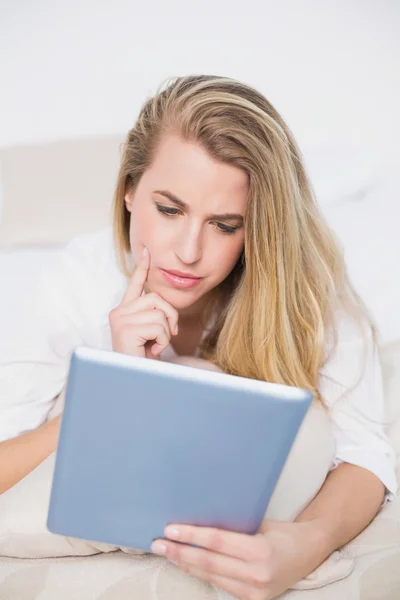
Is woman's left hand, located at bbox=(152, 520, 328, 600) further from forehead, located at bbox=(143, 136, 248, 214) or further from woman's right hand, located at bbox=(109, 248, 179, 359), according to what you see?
forehead, located at bbox=(143, 136, 248, 214)

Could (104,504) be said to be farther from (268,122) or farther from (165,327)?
(268,122)

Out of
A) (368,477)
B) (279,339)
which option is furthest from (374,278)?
(368,477)

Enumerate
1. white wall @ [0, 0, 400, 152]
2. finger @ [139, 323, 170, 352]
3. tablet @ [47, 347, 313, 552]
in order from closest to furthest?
tablet @ [47, 347, 313, 552], finger @ [139, 323, 170, 352], white wall @ [0, 0, 400, 152]

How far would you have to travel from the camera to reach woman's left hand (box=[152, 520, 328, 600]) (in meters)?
1.05

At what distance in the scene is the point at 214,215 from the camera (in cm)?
145

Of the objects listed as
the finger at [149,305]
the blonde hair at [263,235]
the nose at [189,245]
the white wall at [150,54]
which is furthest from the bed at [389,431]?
the nose at [189,245]

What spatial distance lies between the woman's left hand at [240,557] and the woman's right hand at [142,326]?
1.37 ft

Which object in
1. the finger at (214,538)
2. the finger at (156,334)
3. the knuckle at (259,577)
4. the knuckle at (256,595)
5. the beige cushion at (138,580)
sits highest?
the finger at (156,334)

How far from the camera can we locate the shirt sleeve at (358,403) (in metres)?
1.54

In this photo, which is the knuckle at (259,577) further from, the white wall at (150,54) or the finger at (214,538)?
the white wall at (150,54)

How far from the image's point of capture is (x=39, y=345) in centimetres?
162

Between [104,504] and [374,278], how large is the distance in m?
1.23

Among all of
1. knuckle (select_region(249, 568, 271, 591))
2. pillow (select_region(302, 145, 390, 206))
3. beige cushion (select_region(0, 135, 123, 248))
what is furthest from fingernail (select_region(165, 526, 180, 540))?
pillow (select_region(302, 145, 390, 206))

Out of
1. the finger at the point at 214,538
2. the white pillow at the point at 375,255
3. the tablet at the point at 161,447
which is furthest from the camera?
the white pillow at the point at 375,255
